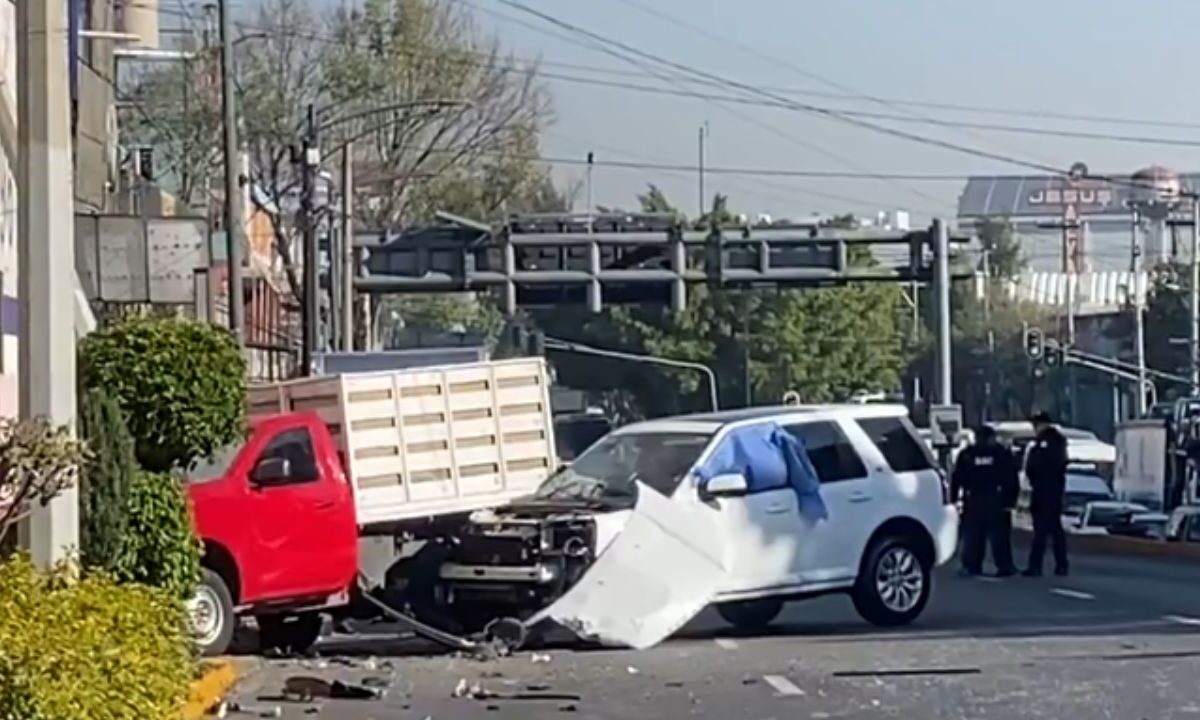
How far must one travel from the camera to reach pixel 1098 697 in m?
15.5

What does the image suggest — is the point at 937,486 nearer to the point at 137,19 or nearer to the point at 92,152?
the point at 92,152

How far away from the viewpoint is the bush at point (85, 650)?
9.91 m

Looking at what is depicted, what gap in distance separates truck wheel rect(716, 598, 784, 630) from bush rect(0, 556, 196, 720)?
375 inches

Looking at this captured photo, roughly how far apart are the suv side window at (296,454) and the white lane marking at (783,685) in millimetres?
4629

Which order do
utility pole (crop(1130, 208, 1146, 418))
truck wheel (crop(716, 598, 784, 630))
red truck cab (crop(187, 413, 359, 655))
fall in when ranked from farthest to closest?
utility pole (crop(1130, 208, 1146, 418)) < truck wheel (crop(716, 598, 784, 630)) < red truck cab (crop(187, 413, 359, 655))

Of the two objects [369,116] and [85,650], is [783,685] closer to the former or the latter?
[85,650]

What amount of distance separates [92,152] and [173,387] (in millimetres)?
20367

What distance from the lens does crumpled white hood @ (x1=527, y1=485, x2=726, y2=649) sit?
65.0 ft

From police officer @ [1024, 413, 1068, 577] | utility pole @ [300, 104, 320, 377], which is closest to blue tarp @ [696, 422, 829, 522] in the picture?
police officer @ [1024, 413, 1068, 577]

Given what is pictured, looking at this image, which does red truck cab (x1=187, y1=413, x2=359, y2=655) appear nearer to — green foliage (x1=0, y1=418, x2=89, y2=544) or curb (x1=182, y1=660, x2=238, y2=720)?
curb (x1=182, y1=660, x2=238, y2=720)

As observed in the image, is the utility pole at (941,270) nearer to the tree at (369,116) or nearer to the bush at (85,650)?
the tree at (369,116)

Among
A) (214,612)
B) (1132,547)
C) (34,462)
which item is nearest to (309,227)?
(1132,547)

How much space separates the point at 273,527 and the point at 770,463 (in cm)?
429

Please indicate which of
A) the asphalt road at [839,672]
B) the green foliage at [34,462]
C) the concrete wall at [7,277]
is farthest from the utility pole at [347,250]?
the green foliage at [34,462]
